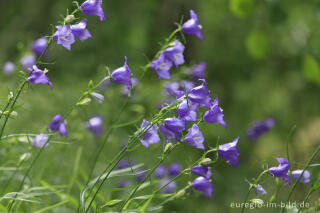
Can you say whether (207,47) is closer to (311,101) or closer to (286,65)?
(286,65)

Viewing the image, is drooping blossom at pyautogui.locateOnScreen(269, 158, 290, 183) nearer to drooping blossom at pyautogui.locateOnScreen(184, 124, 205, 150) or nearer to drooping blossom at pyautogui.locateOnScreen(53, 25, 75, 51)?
drooping blossom at pyautogui.locateOnScreen(184, 124, 205, 150)

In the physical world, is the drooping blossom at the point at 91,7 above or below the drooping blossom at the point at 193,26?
above

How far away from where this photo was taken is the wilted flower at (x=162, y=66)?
2.19 meters

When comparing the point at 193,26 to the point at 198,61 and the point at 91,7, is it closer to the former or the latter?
the point at 91,7

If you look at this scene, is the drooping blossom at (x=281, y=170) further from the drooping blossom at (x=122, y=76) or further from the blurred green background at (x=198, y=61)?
the blurred green background at (x=198, y=61)

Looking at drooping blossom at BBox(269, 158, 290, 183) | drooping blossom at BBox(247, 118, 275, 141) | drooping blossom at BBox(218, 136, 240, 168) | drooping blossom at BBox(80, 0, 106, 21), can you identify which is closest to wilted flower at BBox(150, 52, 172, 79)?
drooping blossom at BBox(80, 0, 106, 21)

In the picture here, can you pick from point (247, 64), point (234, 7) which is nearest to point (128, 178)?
point (234, 7)

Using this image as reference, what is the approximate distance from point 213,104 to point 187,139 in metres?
0.19

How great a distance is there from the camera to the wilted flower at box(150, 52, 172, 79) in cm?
219

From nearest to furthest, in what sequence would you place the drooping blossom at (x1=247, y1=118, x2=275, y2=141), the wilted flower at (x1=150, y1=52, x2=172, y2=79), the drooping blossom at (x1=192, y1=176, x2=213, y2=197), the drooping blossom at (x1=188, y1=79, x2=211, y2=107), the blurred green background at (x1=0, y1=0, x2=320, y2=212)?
the drooping blossom at (x1=188, y1=79, x2=211, y2=107) < the drooping blossom at (x1=192, y1=176, x2=213, y2=197) < the wilted flower at (x1=150, y1=52, x2=172, y2=79) < the drooping blossom at (x1=247, y1=118, x2=275, y2=141) < the blurred green background at (x1=0, y1=0, x2=320, y2=212)

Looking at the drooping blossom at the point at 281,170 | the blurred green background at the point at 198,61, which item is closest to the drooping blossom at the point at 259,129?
the blurred green background at the point at 198,61

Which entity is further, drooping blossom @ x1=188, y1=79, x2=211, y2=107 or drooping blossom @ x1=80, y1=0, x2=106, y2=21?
drooping blossom @ x1=80, y1=0, x2=106, y2=21

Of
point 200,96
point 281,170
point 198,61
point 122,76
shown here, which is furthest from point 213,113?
point 198,61

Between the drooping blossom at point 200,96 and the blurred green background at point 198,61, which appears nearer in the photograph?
the drooping blossom at point 200,96
